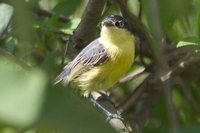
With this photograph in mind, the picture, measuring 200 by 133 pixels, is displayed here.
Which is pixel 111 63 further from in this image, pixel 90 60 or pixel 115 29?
pixel 115 29

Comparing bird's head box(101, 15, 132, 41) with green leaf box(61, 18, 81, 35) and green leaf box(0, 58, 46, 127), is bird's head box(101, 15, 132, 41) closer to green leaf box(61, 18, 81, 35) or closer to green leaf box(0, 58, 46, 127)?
green leaf box(61, 18, 81, 35)

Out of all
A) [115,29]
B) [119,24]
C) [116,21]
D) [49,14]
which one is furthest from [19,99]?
[115,29]

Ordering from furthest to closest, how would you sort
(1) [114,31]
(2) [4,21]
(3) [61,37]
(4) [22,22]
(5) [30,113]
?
1. (1) [114,31]
2. (3) [61,37]
3. (2) [4,21]
4. (4) [22,22]
5. (5) [30,113]

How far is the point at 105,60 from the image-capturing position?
146 inches

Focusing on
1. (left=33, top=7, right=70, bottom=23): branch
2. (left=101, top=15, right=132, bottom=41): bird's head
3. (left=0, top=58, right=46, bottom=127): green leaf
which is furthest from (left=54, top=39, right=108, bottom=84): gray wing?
(left=0, top=58, right=46, bottom=127): green leaf

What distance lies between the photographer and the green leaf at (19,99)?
1.00 ft

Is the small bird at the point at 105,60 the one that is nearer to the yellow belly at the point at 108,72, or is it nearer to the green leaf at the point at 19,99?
the yellow belly at the point at 108,72

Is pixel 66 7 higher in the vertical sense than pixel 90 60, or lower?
higher

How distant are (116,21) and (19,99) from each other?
315cm

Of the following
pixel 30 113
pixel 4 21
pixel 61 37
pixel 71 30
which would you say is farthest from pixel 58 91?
pixel 61 37

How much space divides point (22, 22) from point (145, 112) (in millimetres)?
2603

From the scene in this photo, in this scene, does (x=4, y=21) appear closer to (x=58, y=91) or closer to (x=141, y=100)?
(x=58, y=91)

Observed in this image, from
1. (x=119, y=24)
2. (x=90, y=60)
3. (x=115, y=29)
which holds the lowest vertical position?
(x=90, y=60)

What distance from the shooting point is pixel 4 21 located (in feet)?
4.66
